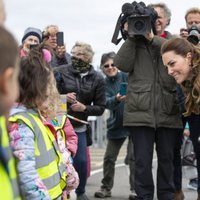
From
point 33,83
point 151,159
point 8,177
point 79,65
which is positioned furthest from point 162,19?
→ point 8,177

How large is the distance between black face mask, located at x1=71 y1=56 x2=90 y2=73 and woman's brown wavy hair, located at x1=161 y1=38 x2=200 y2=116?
4.59ft

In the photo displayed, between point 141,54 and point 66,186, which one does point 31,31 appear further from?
point 66,186

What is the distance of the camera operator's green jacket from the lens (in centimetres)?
578

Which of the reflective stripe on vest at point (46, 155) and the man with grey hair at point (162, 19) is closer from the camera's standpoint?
the reflective stripe on vest at point (46, 155)

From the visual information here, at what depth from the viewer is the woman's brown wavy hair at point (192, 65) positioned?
560cm

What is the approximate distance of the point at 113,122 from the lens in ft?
26.3

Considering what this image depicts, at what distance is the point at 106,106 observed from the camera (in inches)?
297

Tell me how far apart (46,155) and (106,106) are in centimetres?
404

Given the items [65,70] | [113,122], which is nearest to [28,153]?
[65,70]

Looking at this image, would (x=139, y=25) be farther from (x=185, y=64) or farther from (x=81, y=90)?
(x=81, y=90)

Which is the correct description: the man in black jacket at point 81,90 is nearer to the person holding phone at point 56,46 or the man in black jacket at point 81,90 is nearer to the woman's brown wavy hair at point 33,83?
the person holding phone at point 56,46

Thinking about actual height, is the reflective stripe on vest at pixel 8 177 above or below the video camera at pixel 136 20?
below

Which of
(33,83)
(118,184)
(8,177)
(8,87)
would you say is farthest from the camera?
(118,184)

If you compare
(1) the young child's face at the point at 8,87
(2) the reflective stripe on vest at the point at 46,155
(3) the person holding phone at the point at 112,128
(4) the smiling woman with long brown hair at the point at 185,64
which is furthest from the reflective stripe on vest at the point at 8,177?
(3) the person holding phone at the point at 112,128
